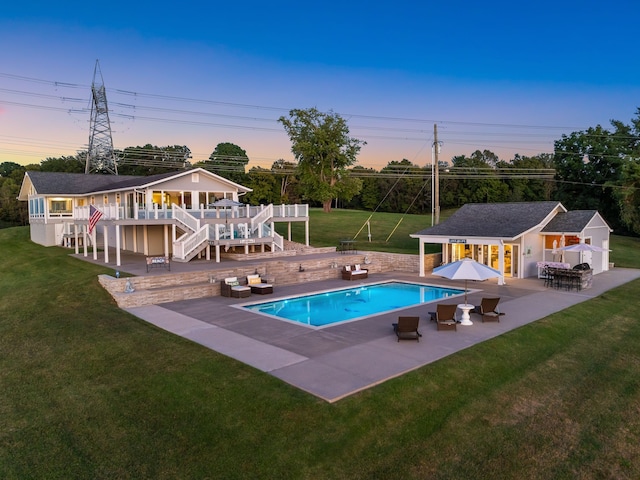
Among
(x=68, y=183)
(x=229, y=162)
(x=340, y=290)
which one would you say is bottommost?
(x=340, y=290)

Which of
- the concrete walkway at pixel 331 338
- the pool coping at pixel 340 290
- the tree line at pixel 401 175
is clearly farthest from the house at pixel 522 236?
the tree line at pixel 401 175

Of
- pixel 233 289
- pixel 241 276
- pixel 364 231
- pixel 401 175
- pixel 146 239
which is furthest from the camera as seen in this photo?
pixel 401 175

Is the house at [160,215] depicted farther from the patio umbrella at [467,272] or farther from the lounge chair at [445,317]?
the lounge chair at [445,317]

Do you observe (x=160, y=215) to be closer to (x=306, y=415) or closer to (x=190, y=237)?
(x=190, y=237)

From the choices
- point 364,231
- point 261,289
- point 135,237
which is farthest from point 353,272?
point 364,231

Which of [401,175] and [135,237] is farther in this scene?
[401,175]

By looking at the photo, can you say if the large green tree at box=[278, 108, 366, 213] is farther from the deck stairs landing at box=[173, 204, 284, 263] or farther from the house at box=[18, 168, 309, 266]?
the deck stairs landing at box=[173, 204, 284, 263]

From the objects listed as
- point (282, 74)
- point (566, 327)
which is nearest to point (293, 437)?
point (566, 327)
